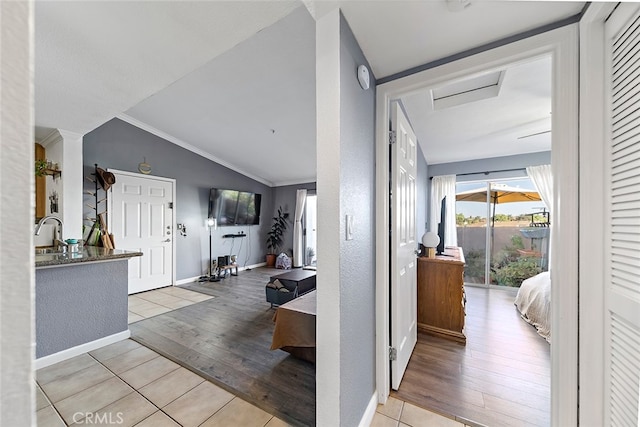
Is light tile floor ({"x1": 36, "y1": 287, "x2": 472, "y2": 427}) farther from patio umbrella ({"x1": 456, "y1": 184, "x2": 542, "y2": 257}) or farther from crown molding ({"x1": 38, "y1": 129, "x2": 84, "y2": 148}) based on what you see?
patio umbrella ({"x1": 456, "y1": 184, "x2": 542, "y2": 257})

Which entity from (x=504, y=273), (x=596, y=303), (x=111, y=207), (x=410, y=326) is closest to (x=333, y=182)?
(x=596, y=303)

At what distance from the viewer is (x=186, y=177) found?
Result: 15.7 feet

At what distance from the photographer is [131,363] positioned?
2023mm

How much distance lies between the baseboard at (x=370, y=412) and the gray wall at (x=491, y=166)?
3.98 m

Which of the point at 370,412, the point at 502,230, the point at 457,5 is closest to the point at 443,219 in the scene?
the point at 502,230

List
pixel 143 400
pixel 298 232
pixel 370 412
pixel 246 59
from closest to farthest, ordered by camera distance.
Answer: pixel 370 412, pixel 143 400, pixel 246 59, pixel 298 232

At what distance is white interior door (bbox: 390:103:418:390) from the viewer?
167 centimetres

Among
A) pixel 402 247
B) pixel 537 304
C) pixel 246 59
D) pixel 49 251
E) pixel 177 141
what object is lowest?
pixel 537 304

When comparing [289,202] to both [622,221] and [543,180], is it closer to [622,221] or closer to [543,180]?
[543,180]

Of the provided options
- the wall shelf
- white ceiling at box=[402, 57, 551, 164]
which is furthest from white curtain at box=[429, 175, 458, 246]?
the wall shelf

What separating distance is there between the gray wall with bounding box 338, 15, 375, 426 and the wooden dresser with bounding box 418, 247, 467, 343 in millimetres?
1364

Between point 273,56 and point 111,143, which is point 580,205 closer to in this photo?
point 273,56

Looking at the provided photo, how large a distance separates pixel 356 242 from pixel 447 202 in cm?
401

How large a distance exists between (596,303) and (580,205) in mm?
448
